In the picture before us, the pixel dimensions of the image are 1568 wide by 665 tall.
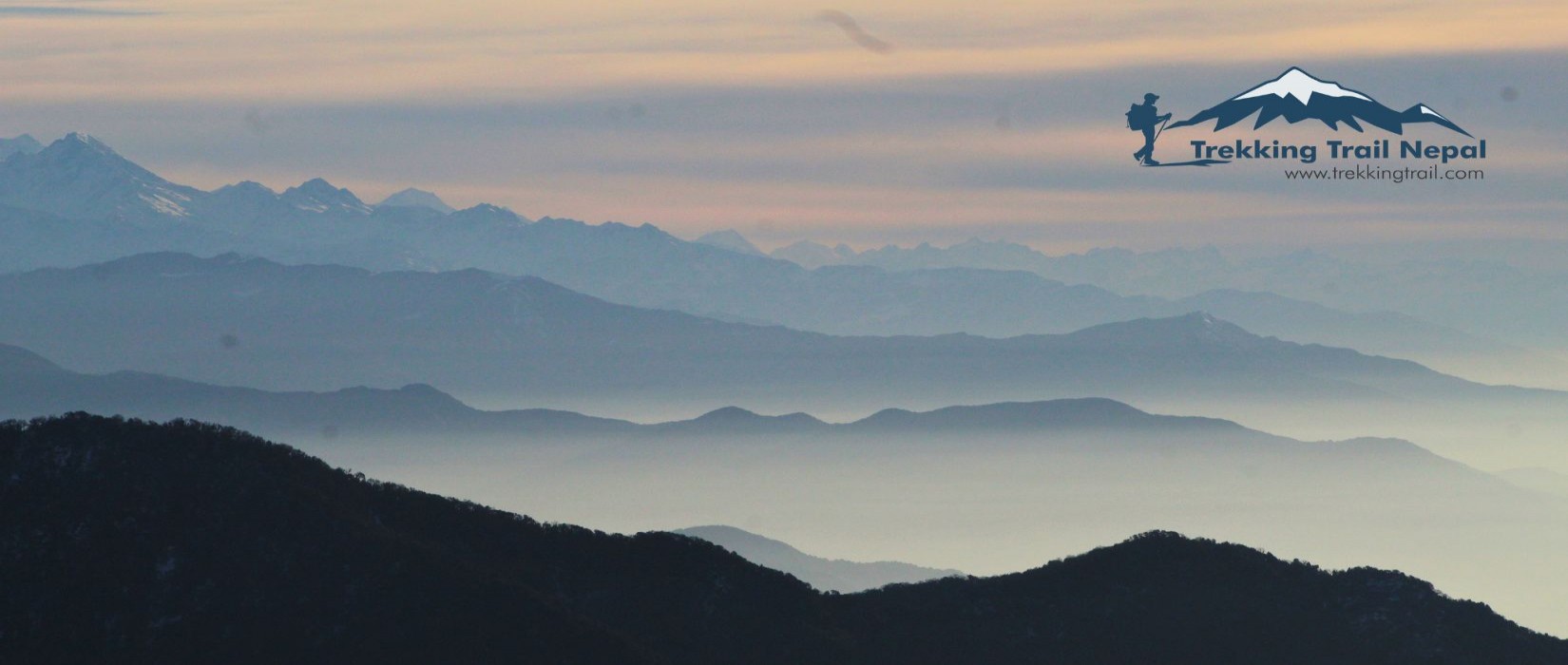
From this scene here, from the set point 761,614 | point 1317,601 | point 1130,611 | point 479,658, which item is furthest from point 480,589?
point 1317,601

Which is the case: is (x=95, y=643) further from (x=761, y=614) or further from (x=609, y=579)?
(x=761, y=614)

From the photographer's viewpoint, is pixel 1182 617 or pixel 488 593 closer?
pixel 488 593

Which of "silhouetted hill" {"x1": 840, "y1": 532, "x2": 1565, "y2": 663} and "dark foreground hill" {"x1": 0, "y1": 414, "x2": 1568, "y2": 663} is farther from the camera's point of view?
"silhouetted hill" {"x1": 840, "y1": 532, "x2": 1565, "y2": 663}

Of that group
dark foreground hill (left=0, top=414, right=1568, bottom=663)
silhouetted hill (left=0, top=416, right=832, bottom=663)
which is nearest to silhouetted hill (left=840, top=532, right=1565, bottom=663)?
dark foreground hill (left=0, top=414, right=1568, bottom=663)

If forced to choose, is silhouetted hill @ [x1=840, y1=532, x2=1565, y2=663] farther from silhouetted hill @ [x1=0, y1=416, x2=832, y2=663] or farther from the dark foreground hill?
silhouetted hill @ [x1=0, y1=416, x2=832, y2=663]

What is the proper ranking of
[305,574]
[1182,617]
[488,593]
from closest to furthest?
[488,593]
[305,574]
[1182,617]

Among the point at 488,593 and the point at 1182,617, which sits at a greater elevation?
the point at 1182,617

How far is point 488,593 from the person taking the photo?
277 feet

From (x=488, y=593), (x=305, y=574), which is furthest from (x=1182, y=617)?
(x=305, y=574)

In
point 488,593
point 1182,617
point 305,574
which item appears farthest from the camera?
point 1182,617

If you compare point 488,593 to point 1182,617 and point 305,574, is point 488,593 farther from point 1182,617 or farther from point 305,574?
point 1182,617

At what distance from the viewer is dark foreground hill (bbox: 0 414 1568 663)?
8188cm

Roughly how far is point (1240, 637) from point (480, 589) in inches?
1505

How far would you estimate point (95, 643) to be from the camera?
80.8 metres
